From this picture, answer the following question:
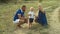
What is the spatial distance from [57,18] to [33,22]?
1282mm

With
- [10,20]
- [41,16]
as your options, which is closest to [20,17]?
[41,16]

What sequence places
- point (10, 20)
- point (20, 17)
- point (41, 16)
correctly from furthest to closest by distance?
1. point (10, 20)
2. point (41, 16)
3. point (20, 17)

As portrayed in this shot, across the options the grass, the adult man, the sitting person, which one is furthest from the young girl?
the adult man

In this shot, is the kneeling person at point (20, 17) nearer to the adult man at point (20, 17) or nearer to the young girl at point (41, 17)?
the adult man at point (20, 17)

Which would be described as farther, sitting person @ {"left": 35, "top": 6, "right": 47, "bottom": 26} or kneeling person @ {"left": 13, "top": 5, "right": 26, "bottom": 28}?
sitting person @ {"left": 35, "top": 6, "right": 47, "bottom": 26}

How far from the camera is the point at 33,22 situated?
729 centimetres

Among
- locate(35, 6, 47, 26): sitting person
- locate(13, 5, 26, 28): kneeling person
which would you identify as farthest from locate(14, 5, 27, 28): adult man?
locate(35, 6, 47, 26): sitting person

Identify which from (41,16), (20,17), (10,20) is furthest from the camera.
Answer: (10,20)

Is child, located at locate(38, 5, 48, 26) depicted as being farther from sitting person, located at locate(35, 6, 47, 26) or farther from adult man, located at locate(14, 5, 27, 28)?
adult man, located at locate(14, 5, 27, 28)

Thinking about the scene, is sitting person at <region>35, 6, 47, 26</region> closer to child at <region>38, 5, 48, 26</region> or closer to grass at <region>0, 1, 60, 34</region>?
child at <region>38, 5, 48, 26</region>

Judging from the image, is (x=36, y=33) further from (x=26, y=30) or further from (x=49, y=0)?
(x=49, y=0)

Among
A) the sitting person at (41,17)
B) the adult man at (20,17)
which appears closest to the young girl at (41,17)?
the sitting person at (41,17)

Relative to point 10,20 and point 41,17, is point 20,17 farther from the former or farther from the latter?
point 10,20

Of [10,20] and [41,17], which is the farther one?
[10,20]
